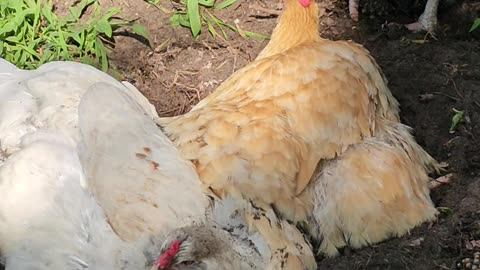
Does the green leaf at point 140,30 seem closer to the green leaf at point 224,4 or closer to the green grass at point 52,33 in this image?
the green grass at point 52,33

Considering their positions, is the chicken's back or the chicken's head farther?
the chicken's back

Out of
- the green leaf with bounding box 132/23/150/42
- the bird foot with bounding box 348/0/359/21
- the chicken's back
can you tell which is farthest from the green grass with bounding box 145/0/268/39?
the chicken's back

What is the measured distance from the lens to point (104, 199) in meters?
3.08

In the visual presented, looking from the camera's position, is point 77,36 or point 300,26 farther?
point 77,36

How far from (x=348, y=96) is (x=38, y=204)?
155 cm

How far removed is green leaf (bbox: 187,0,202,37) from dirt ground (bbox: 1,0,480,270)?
0.07m

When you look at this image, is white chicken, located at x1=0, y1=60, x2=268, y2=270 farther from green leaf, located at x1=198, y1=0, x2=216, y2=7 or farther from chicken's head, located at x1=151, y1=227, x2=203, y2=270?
green leaf, located at x1=198, y1=0, x2=216, y2=7

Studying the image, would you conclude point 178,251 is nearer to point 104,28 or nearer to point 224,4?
point 104,28

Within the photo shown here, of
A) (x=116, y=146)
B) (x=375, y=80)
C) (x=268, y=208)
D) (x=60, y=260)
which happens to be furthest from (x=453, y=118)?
(x=60, y=260)

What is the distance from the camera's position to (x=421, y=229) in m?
3.56

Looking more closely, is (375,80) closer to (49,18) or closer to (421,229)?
(421,229)

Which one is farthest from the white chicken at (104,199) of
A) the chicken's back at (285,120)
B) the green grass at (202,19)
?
the green grass at (202,19)

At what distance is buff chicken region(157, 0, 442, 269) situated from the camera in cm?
331

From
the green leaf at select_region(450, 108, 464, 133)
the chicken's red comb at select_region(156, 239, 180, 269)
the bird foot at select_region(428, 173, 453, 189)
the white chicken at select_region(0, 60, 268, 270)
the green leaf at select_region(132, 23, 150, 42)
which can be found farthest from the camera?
the green leaf at select_region(132, 23, 150, 42)
